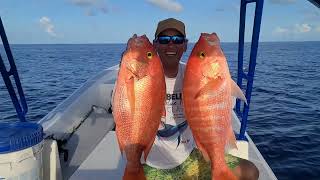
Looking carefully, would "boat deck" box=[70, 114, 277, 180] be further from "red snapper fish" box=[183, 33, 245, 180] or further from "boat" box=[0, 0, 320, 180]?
"red snapper fish" box=[183, 33, 245, 180]

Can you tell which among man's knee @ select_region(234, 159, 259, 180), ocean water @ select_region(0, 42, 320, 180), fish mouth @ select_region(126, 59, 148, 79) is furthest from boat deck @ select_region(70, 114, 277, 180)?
ocean water @ select_region(0, 42, 320, 180)

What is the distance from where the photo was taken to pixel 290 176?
7.51m

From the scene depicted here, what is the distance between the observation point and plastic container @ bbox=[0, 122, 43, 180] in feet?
10.2

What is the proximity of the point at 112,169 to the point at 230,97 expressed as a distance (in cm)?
259

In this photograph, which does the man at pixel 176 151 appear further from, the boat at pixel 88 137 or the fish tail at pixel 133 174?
the fish tail at pixel 133 174

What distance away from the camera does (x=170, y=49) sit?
3.12m

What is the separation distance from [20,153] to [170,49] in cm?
161

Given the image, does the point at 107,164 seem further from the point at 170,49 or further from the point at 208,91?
the point at 208,91

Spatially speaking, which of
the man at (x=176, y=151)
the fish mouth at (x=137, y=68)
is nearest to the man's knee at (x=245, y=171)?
the man at (x=176, y=151)

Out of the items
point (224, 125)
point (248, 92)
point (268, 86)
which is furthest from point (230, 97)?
point (268, 86)

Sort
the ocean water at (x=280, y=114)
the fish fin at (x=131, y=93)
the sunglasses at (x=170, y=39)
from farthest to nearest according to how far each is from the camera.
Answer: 1. the ocean water at (x=280, y=114)
2. the sunglasses at (x=170, y=39)
3. the fish fin at (x=131, y=93)

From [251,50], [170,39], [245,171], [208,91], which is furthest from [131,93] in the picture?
[251,50]

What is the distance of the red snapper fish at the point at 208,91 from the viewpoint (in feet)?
7.52

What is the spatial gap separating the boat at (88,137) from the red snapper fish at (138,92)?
1.42 meters
